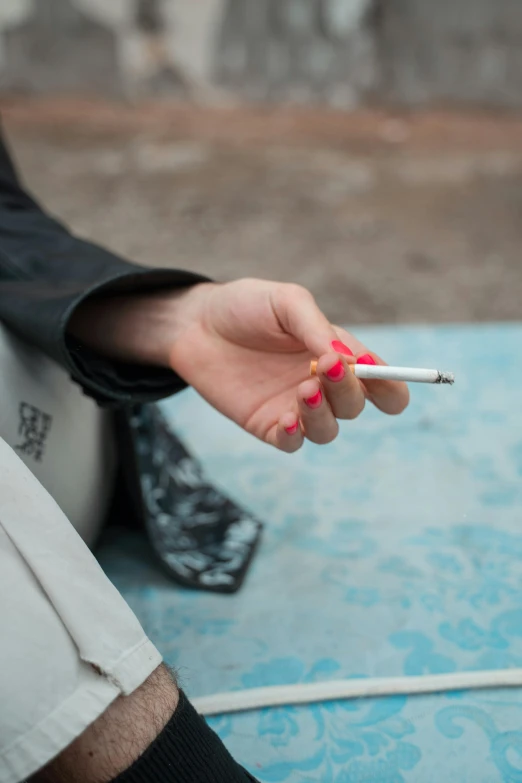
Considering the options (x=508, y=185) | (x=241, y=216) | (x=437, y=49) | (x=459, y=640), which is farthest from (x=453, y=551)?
(x=437, y=49)

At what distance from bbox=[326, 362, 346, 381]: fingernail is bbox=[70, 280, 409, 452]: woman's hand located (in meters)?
0.02

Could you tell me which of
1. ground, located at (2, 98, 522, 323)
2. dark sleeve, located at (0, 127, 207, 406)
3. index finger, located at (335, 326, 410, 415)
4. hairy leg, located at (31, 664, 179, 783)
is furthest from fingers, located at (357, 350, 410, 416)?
ground, located at (2, 98, 522, 323)

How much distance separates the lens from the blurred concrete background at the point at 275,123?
7.97ft

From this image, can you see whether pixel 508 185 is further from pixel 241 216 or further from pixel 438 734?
pixel 438 734

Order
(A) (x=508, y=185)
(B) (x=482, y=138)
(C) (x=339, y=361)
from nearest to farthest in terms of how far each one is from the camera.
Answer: (C) (x=339, y=361) → (A) (x=508, y=185) → (B) (x=482, y=138)

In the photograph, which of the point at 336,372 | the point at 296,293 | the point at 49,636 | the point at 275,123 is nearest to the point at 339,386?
the point at 336,372

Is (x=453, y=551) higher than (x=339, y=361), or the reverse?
(x=339, y=361)

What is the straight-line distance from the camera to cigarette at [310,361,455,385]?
0.59m

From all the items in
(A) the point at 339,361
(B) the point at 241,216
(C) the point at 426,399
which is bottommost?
(B) the point at 241,216

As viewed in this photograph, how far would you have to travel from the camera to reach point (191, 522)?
924 mm

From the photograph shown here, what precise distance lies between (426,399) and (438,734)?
0.59 metres

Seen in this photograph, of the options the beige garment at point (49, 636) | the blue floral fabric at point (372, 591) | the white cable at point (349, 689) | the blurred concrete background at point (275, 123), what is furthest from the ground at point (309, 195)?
the beige garment at point (49, 636)

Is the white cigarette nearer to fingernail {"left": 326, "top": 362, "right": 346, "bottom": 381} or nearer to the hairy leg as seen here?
fingernail {"left": 326, "top": 362, "right": 346, "bottom": 381}

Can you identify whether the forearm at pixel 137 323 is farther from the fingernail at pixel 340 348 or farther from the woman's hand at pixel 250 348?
the fingernail at pixel 340 348
